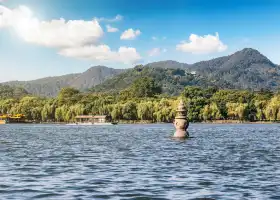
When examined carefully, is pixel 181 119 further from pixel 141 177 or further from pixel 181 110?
pixel 141 177

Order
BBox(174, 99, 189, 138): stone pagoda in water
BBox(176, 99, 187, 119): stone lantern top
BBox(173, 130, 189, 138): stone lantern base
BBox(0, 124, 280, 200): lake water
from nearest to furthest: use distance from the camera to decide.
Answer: BBox(0, 124, 280, 200): lake water < BBox(176, 99, 187, 119): stone lantern top < BBox(174, 99, 189, 138): stone pagoda in water < BBox(173, 130, 189, 138): stone lantern base

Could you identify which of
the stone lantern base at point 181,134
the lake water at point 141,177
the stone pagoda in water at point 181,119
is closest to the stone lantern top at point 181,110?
the stone pagoda in water at point 181,119

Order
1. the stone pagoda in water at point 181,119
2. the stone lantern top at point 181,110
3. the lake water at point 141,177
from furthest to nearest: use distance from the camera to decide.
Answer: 1. the stone pagoda in water at point 181,119
2. the stone lantern top at point 181,110
3. the lake water at point 141,177

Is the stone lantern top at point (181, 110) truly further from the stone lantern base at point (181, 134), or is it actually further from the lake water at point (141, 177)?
the lake water at point (141, 177)

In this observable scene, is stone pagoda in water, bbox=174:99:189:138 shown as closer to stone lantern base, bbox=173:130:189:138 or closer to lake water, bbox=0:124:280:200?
stone lantern base, bbox=173:130:189:138

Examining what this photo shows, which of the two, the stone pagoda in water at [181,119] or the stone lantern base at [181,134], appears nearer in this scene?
the stone pagoda in water at [181,119]

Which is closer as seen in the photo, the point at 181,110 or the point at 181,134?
the point at 181,110

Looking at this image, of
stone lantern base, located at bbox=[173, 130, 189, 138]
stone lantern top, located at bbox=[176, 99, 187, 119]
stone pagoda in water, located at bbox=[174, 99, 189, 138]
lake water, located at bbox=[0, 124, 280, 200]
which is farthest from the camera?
stone lantern base, located at bbox=[173, 130, 189, 138]

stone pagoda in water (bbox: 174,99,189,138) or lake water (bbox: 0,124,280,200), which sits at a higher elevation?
stone pagoda in water (bbox: 174,99,189,138)

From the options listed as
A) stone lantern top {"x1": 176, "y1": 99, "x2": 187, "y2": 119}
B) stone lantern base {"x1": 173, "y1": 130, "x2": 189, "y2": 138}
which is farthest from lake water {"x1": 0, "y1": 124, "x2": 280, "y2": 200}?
stone lantern base {"x1": 173, "y1": 130, "x2": 189, "y2": 138}

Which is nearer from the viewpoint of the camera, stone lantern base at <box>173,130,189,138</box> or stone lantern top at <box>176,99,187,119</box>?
stone lantern top at <box>176,99,187,119</box>

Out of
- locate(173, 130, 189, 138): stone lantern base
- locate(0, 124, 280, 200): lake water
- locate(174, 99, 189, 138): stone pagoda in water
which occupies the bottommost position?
locate(0, 124, 280, 200): lake water

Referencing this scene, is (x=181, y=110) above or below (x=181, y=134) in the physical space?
above

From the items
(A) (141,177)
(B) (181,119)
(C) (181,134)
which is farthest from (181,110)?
(A) (141,177)
